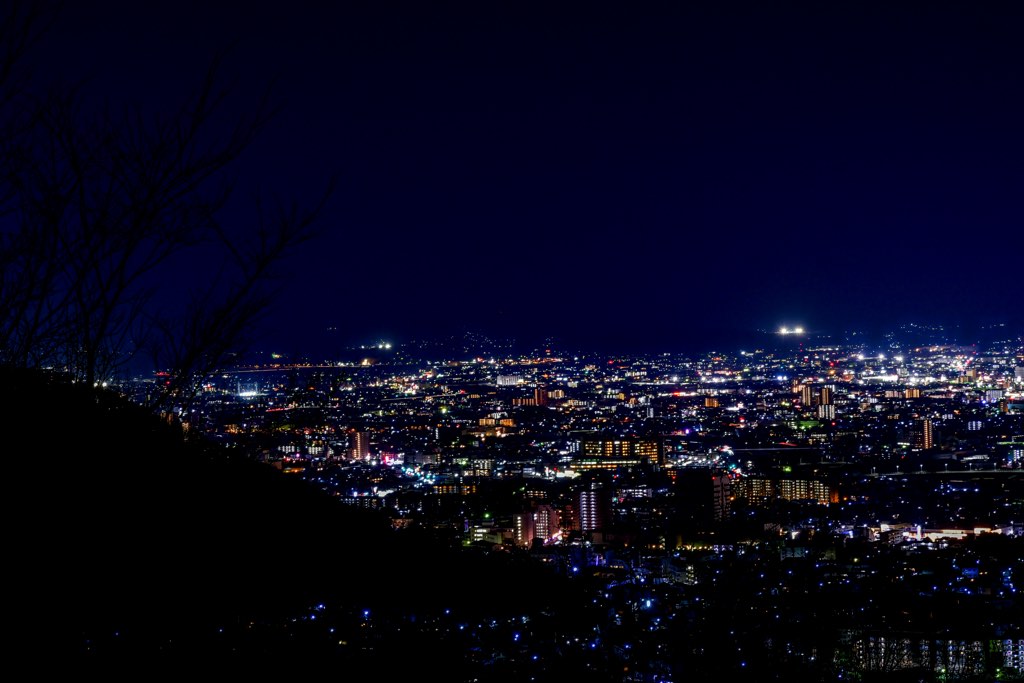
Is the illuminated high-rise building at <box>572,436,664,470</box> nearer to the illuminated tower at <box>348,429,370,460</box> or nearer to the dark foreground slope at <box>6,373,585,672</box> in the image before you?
the illuminated tower at <box>348,429,370,460</box>

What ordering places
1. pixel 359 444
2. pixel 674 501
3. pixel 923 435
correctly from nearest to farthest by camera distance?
pixel 359 444
pixel 674 501
pixel 923 435

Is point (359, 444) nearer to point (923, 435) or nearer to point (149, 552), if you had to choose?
point (149, 552)

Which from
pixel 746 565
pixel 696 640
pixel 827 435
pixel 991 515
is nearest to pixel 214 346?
pixel 696 640

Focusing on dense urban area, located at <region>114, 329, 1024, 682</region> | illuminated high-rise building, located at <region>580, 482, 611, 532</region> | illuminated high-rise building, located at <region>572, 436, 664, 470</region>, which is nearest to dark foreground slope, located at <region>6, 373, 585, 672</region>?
dense urban area, located at <region>114, 329, 1024, 682</region>

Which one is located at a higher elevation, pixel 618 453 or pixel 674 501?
pixel 618 453

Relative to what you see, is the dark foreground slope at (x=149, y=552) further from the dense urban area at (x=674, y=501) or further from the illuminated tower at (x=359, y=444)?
the illuminated tower at (x=359, y=444)

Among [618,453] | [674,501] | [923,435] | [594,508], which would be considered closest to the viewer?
[594,508]

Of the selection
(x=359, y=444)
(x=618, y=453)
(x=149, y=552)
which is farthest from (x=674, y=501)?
(x=149, y=552)
